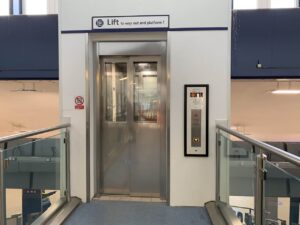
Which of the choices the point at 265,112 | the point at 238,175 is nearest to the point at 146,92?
the point at 238,175

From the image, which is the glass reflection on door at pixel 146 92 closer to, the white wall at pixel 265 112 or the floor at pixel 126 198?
the floor at pixel 126 198

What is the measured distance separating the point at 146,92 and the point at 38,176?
6.26 feet

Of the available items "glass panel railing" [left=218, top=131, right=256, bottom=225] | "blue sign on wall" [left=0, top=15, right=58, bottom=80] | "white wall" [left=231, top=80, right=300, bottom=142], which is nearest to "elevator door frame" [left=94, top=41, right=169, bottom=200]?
"glass panel railing" [left=218, top=131, right=256, bottom=225]

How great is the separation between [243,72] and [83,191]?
11.3ft

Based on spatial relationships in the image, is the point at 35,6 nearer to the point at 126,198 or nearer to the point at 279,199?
the point at 126,198

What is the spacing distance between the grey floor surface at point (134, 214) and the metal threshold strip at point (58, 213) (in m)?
0.07

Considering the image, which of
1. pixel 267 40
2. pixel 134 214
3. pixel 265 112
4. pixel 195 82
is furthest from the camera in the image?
pixel 265 112

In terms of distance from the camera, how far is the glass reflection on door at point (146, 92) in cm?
448

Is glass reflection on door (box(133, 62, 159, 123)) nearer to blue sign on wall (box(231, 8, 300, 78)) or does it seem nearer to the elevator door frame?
the elevator door frame

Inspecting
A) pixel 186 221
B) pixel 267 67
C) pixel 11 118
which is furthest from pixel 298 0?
pixel 11 118

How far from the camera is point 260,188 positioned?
239 cm

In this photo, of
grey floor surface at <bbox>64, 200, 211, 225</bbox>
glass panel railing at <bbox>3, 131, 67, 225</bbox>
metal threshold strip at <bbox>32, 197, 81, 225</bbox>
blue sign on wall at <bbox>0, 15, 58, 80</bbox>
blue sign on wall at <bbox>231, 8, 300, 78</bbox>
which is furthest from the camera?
blue sign on wall at <bbox>0, 15, 58, 80</bbox>

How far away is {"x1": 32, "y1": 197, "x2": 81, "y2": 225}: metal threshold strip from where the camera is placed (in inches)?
130

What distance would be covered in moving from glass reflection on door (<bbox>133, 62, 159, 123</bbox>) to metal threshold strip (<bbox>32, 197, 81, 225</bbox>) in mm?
1471
